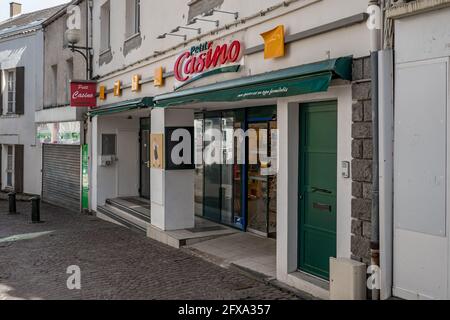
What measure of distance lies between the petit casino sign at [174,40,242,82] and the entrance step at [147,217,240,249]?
299 centimetres

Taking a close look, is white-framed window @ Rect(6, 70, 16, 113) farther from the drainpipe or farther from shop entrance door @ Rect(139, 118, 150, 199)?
the drainpipe

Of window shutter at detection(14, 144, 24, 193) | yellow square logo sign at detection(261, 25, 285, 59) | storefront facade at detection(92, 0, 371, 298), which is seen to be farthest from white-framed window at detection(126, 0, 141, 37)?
window shutter at detection(14, 144, 24, 193)

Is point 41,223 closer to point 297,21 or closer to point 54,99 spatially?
point 54,99

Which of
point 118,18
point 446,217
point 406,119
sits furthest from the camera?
point 118,18

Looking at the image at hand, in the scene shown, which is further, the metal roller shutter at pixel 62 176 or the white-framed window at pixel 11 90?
the white-framed window at pixel 11 90

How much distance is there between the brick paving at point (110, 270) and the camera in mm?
6855

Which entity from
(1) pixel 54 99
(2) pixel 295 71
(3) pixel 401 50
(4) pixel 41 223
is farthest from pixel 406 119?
(1) pixel 54 99

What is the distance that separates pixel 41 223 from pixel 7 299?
7063 millimetres

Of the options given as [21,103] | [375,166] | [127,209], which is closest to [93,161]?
[127,209]

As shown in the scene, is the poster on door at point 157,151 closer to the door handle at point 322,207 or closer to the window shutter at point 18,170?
the door handle at point 322,207

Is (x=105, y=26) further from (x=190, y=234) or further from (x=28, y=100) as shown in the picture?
(x=190, y=234)

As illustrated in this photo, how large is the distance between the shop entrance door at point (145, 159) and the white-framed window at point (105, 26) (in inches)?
95.0

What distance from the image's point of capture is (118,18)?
1334 centimetres

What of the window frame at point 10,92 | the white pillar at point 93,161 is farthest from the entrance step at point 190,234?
the window frame at point 10,92
